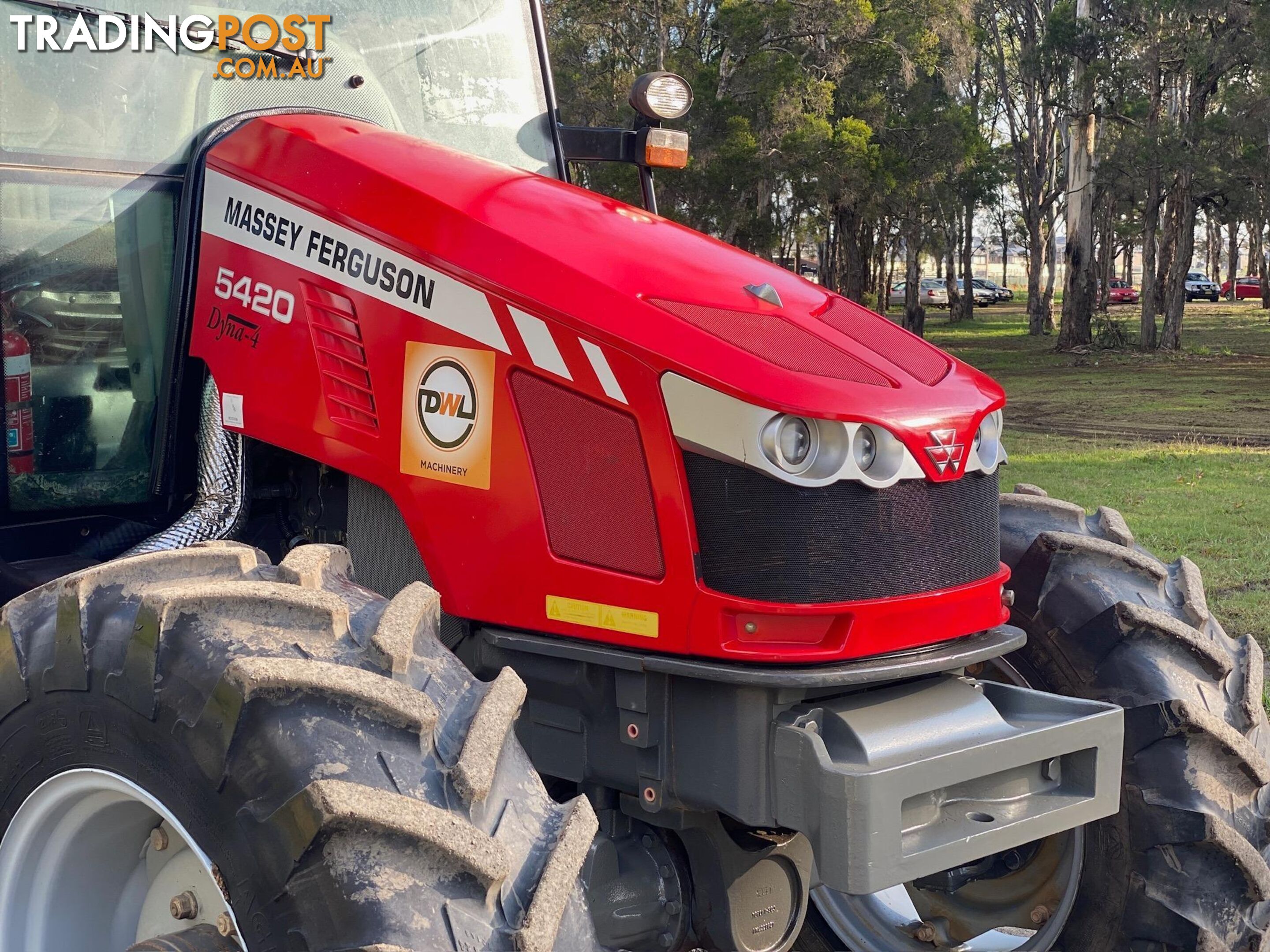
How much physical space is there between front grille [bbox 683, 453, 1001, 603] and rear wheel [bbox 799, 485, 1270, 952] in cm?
96

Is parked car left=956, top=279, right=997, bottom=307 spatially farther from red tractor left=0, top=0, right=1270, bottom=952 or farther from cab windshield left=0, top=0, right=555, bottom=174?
red tractor left=0, top=0, right=1270, bottom=952

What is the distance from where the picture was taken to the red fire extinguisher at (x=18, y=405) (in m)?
3.19

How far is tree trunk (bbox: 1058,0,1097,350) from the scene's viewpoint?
2809 centimetres

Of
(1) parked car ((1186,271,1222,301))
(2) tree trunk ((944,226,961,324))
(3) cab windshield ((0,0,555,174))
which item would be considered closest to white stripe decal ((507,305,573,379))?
(3) cab windshield ((0,0,555,174))

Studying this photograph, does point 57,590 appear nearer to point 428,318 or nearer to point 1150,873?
point 428,318

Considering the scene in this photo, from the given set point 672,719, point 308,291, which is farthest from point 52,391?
point 672,719

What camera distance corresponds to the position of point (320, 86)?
11.2 ft

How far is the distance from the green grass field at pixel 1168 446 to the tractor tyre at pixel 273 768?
5.44 meters

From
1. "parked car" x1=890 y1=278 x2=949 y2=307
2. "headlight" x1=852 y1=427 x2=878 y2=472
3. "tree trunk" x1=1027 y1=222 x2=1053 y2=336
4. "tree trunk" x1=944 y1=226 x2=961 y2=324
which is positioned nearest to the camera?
"headlight" x1=852 y1=427 x2=878 y2=472

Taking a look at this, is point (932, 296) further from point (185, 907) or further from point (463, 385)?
point (185, 907)

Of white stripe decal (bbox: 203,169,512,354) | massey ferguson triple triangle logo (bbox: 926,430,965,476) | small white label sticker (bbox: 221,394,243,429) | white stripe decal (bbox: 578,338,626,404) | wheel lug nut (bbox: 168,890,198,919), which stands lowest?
wheel lug nut (bbox: 168,890,198,919)

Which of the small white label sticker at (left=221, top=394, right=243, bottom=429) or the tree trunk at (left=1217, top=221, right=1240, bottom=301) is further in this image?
the tree trunk at (left=1217, top=221, right=1240, bottom=301)

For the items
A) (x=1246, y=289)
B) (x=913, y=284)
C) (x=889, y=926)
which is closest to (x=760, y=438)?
(x=889, y=926)

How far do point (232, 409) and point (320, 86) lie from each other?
0.91 metres
